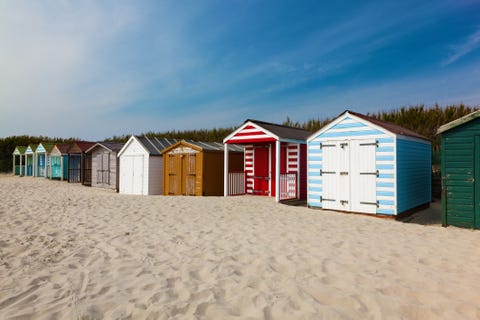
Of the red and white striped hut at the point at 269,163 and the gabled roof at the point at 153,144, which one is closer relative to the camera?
the red and white striped hut at the point at 269,163

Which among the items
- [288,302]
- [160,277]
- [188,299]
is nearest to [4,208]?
[160,277]

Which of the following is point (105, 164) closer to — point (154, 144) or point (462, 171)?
point (154, 144)

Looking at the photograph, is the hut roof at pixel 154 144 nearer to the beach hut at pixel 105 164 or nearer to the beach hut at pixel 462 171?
the beach hut at pixel 105 164

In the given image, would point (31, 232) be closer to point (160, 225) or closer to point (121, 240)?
point (121, 240)

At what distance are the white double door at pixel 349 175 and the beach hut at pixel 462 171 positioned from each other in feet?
6.10

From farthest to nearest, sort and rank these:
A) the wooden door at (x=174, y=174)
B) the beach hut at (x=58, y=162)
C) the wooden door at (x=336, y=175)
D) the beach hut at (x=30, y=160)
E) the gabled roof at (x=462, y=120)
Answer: the beach hut at (x=30, y=160) → the beach hut at (x=58, y=162) → the wooden door at (x=174, y=174) → the wooden door at (x=336, y=175) → the gabled roof at (x=462, y=120)

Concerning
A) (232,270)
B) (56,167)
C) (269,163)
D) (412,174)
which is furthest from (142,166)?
(56,167)

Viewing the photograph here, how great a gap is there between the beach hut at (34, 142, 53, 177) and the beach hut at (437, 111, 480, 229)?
30660mm

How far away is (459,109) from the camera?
771 inches

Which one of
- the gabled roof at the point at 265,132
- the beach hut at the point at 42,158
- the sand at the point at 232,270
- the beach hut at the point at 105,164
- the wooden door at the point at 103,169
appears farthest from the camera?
the beach hut at the point at 42,158

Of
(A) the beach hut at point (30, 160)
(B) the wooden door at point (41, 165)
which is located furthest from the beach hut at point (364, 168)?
(A) the beach hut at point (30, 160)

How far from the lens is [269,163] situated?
1469 cm

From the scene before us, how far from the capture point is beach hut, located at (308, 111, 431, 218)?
9.32 meters

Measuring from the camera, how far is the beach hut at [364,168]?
932 centimetres
